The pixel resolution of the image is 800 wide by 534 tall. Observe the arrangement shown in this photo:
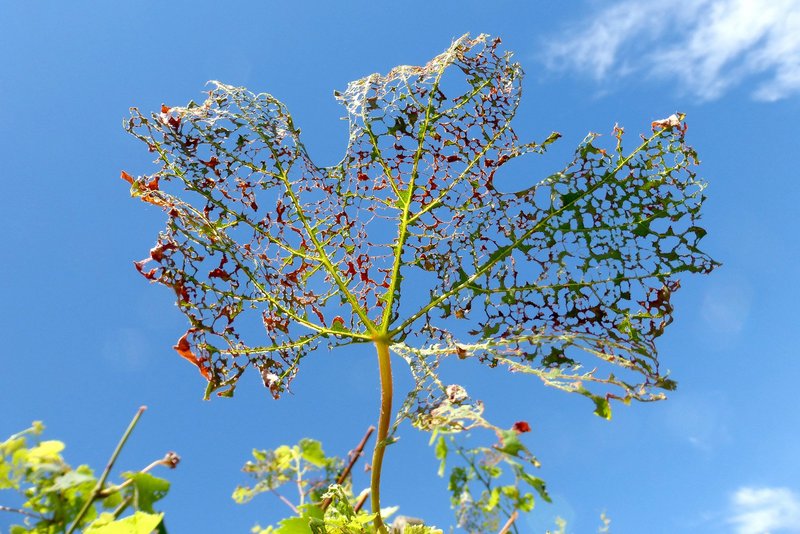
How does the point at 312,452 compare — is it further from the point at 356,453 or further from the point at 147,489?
the point at 147,489

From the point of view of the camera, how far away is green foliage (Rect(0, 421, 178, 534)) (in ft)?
3.54

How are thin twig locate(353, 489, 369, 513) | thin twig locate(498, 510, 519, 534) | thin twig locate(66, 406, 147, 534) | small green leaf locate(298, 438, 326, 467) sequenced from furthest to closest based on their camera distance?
small green leaf locate(298, 438, 326, 467) < thin twig locate(353, 489, 369, 513) < thin twig locate(498, 510, 519, 534) < thin twig locate(66, 406, 147, 534)

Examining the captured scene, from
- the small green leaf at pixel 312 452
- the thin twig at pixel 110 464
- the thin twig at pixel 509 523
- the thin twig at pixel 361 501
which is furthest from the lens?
the small green leaf at pixel 312 452

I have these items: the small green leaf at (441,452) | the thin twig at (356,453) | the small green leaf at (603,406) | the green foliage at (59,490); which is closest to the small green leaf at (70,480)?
the green foliage at (59,490)

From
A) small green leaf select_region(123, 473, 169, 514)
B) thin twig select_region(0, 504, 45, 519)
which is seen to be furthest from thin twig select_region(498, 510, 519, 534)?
thin twig select_region(0, 504, 45, 519)

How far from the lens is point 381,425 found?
1.88 metres

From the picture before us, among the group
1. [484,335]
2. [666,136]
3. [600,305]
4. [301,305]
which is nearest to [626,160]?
[666,136]

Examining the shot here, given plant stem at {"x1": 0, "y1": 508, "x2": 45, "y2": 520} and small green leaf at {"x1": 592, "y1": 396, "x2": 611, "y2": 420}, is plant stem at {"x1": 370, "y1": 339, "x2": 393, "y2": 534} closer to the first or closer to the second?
small green leaf at {"x1": 592, "y1": 396, "x2": 611, "y2": 420}

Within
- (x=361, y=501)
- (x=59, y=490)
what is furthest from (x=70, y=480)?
(x=361, y=501)

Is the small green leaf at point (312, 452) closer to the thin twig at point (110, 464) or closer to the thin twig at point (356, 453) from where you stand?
the thin twig at point (356, 453)

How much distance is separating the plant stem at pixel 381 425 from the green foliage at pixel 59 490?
640 mm

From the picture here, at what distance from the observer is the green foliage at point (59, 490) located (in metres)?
1.08

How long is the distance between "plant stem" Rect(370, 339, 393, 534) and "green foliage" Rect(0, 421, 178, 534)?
640 mm

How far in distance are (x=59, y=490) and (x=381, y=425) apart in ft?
3.00
